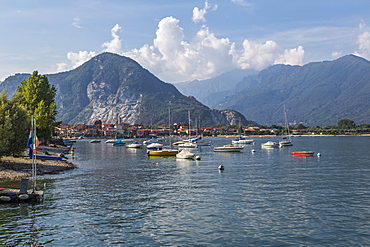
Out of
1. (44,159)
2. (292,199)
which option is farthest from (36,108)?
(292,199)

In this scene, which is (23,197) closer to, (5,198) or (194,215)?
(5,198)

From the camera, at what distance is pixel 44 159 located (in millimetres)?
68562

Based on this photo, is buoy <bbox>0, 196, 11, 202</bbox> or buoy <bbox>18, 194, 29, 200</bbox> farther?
buoy <bbox>18, 194, 29, 200</bbox>

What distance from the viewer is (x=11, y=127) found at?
51.7 m

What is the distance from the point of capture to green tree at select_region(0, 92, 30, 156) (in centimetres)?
5081

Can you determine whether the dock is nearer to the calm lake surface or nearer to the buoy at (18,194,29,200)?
the buoy at (18,194,29,200)

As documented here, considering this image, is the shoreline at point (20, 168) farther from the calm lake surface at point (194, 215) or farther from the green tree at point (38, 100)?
the green tree at point (38, 100)

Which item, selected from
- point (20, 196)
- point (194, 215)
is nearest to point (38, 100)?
point (20, 196)

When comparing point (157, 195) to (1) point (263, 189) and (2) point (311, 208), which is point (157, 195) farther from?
(2) point (311, 208)

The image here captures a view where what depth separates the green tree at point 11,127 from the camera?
167ft

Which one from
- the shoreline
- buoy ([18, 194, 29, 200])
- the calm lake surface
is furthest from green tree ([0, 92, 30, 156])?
buoy ([18, 194, 29, 200])

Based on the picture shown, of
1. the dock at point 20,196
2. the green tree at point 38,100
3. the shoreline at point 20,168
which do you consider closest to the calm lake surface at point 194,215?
the dock at point 20,196

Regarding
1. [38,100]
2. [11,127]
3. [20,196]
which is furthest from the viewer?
[38,100]

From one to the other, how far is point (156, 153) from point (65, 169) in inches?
A: 1551
